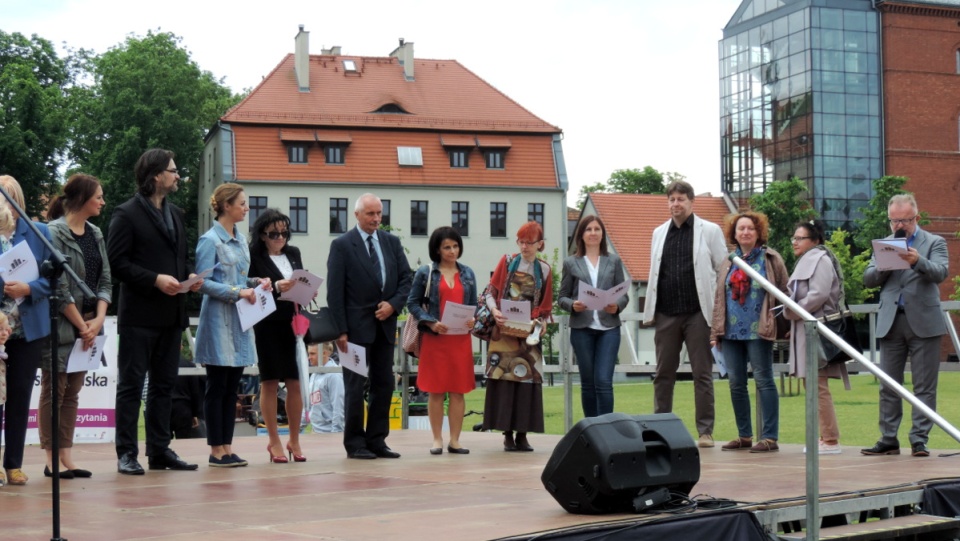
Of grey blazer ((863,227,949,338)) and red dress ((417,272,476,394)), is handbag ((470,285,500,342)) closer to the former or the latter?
red dress ((417,272,476,394))

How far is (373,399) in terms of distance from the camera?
9.18m

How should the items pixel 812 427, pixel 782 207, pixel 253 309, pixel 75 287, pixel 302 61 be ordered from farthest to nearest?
pixel 302 61, pixel 782 207, pixel 253 309, pixel 75 287, pixel 812 427

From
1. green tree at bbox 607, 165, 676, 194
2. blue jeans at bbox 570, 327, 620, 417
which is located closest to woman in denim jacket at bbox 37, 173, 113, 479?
blue jeans at bbox 570, 327, 620, 417

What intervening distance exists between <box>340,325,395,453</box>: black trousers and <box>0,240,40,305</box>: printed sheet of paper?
290 centimetres

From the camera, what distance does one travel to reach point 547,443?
10.8 m

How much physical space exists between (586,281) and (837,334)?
2.07 meters

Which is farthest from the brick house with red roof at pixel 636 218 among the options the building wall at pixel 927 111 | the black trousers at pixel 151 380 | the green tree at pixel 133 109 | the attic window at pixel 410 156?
the black trousers at pixel 151 380

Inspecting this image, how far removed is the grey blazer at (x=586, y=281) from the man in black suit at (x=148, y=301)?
3.13 meters

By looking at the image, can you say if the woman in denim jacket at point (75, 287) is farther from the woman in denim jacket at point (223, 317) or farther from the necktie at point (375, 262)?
the necktie at point (375, 262)

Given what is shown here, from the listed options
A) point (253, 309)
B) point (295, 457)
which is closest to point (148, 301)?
point (253, 309)

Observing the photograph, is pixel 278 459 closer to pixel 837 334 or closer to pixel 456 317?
pixel 456 317

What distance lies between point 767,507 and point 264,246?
445cm

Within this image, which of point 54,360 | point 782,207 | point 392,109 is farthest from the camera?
point 392,109

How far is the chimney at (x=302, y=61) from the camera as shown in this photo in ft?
206
